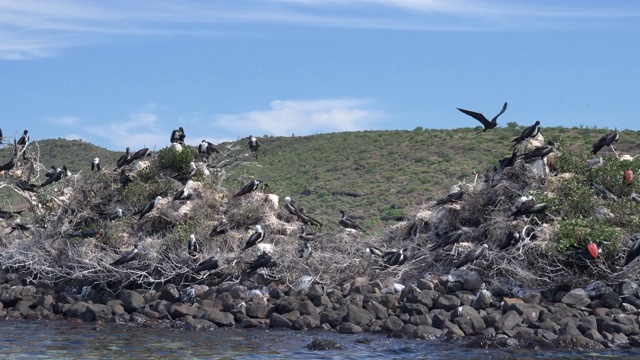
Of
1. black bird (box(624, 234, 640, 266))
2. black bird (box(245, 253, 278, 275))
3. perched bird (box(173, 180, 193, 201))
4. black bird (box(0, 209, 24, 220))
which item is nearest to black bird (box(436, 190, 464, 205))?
black bird (box(245, 253, 278, 275))

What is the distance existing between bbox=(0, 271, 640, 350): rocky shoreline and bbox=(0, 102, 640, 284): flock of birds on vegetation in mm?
725

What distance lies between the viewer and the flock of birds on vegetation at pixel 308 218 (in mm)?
21438

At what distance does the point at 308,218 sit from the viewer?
26922mm

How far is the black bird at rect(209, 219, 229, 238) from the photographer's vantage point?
81.7ft

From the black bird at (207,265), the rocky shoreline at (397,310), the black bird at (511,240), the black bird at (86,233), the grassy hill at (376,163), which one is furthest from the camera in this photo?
the grassy hill at (376,163)

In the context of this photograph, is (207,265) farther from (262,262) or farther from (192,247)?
(262,262)

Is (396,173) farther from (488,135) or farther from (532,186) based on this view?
(532,186)

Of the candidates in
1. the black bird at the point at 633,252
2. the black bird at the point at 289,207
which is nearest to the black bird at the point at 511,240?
the black bird at the point at 633,252

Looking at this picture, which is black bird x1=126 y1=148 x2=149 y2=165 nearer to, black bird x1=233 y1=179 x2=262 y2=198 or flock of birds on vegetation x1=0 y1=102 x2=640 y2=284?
flock of birds on vegetation x1=0 y1=102 x2=640 y2=284

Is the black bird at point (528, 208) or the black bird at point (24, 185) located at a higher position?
the black bird at point (24, 185)

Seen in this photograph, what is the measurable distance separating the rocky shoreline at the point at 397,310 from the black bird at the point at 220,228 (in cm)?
183

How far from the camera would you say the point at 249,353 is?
57.4ft

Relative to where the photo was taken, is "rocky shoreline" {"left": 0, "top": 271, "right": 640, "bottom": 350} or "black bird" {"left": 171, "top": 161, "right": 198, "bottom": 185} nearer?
"rocky shoreline" {"left": 0, "top": 271, "right": 640, "bottom": 350}

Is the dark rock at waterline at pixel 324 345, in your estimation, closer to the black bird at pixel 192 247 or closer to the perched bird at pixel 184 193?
the black bird at pixel 192 247
